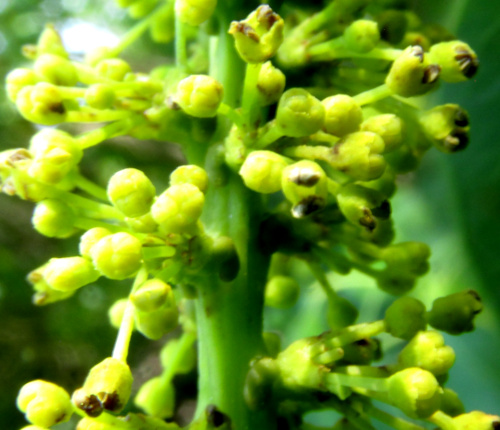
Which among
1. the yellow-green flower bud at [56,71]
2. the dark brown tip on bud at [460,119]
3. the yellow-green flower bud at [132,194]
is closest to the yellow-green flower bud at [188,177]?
the yellow-green flower bud at [132,194]

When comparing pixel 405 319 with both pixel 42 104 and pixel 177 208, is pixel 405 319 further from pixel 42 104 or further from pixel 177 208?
pixel 42 104

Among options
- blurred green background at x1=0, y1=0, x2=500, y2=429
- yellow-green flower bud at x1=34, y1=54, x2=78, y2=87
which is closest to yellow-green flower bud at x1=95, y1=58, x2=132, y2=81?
yellow-green flower bud at x1=34, y1=54, x2=78, y2=87

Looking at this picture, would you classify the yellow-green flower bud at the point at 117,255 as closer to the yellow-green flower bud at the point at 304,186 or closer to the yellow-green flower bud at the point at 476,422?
the yellow-green flower bud at the point at 304,186

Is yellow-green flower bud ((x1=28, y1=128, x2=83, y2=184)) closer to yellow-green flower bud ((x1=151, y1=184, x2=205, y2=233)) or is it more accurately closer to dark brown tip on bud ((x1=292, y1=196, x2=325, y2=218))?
yellow-green flower bud ((x1=151, y1=184, x2=205, y2=233))

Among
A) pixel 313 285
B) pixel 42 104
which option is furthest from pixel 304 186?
pixel 313 285

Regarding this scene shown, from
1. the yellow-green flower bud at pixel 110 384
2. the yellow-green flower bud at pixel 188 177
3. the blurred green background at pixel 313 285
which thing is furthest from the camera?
the blurred green background at pixel 313 285
